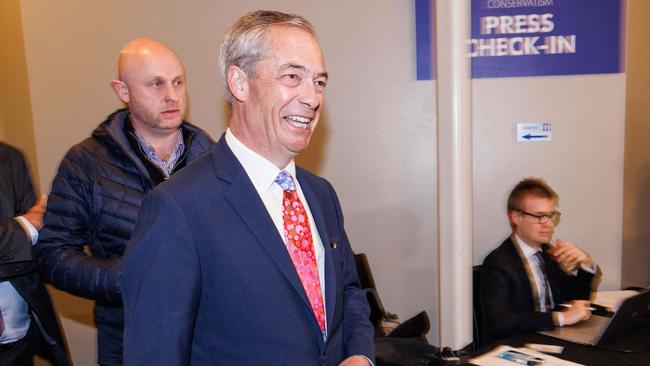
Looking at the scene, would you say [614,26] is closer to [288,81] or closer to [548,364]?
[548,364]

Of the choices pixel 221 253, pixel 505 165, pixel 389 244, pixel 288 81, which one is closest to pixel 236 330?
pixel 221 253

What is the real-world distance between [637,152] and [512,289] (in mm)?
1755

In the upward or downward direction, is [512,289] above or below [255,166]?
below

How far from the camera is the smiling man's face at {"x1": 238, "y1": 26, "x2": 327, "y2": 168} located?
1.25 meters

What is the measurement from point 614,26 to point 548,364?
2.49 metres

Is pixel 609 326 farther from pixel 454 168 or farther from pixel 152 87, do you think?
pixel 152 87

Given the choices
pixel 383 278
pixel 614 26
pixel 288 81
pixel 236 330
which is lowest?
pixel 383 278

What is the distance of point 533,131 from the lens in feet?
11.7

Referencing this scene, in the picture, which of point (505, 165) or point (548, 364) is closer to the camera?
point (548, 364)

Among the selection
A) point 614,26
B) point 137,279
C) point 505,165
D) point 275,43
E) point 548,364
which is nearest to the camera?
point 137,279

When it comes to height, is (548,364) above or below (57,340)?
below

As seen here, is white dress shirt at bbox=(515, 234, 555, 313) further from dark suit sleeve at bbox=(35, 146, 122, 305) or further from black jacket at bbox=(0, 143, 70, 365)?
black jacket at bbox=(0, 143, 70, 365)

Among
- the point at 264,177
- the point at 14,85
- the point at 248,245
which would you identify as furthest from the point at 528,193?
the point at 14,85

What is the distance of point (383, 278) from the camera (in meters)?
3.67
